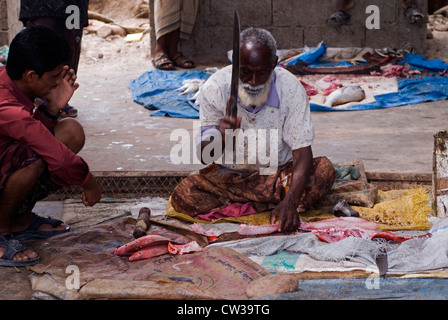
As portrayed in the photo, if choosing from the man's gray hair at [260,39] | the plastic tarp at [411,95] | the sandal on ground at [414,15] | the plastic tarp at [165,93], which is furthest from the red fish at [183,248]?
the sandal on ground at [414,15]

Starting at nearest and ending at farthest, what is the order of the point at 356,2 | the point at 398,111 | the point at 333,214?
1. the point at 333,214
2. the point at 398,111
3. the point at 356,2

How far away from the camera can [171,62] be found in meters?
8.87

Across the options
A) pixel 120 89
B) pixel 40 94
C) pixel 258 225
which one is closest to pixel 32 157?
pixel 40 94

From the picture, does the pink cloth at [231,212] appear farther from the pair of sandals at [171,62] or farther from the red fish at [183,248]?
the pair of sandals at [171,62]

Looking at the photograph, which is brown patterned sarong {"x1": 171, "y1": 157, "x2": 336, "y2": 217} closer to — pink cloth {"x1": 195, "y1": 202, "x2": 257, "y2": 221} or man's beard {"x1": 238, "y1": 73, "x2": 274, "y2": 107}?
pink cloth {"x1": 195, "y1": 202, "x2": 257, "y2": 221}

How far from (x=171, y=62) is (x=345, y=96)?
273 cm

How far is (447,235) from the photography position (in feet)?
10.4

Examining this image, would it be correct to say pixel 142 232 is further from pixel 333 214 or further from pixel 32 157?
pixel 333 214

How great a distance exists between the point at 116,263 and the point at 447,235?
1556 mm

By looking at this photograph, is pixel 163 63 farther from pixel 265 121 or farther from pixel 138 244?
pixel 138 244

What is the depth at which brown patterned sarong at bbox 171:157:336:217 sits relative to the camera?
3.86 m

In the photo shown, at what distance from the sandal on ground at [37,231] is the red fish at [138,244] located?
18.3 inches

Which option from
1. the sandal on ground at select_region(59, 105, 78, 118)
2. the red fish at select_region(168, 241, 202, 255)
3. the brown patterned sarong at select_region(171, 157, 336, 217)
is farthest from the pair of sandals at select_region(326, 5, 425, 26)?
the red fish at select_region(168, 241, 202, 255)

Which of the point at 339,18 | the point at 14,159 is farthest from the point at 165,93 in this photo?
the point at 14,159
